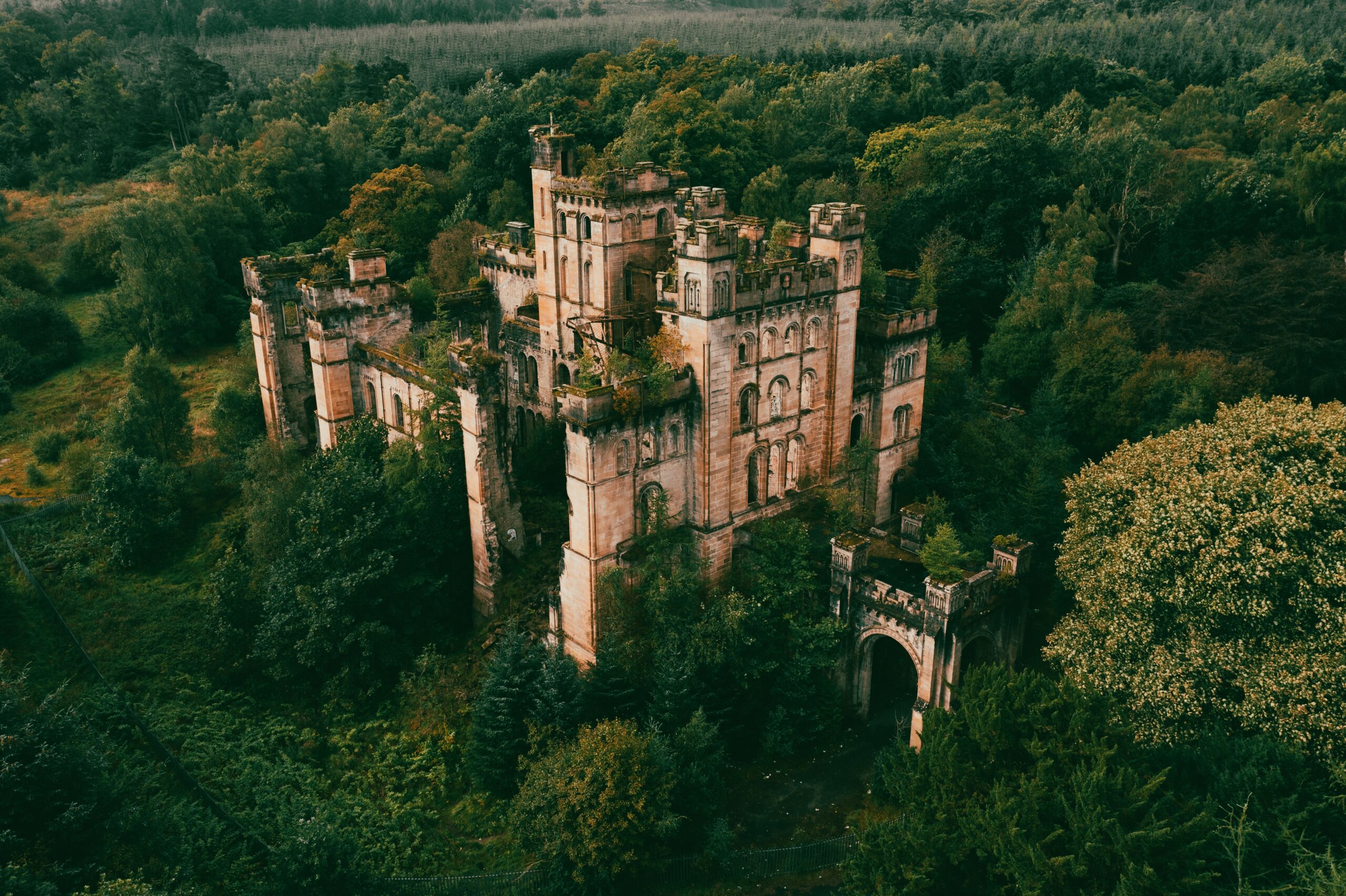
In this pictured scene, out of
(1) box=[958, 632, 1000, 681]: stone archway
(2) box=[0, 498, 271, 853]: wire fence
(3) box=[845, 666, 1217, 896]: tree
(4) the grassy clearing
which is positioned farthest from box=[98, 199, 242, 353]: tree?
(3) box=[845, 666, 1217, 896]: tree

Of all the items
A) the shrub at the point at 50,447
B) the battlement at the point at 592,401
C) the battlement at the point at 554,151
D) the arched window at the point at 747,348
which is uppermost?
the battlement at the point at 554,151

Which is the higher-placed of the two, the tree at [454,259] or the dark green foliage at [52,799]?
the tree at [454,259]

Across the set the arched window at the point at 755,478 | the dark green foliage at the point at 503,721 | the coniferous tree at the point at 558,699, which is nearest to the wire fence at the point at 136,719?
the dark green foliage at the point at 503,721

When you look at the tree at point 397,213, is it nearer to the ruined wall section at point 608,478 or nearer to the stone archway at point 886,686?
the ruined wall section at point 608,478

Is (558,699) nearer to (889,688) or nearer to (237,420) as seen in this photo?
(889,688)

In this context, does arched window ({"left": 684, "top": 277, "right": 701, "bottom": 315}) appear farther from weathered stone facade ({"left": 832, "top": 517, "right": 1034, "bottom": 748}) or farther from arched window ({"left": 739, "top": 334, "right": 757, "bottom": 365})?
weathered stone facade ({"left": 832, "top": 517, "right": 1034, "bottom": 748})
